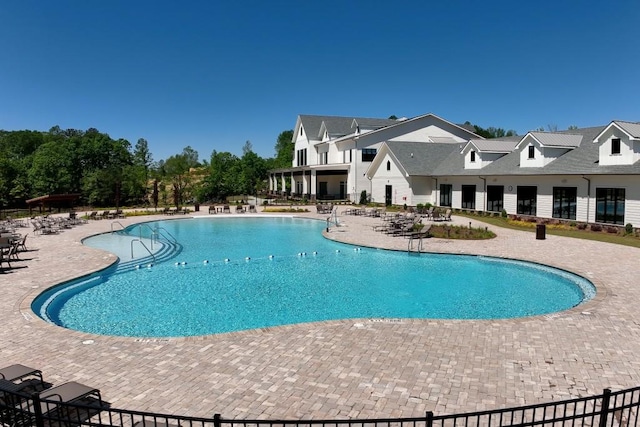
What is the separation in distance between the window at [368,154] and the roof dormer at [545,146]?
19.8m

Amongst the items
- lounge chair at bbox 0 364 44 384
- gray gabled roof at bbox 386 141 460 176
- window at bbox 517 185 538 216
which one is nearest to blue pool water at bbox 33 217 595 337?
lounge chair at bbox 0 364 44 384

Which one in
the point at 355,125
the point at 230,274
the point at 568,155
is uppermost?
the point at 355,125

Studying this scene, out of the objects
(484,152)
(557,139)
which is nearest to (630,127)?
(557,139)

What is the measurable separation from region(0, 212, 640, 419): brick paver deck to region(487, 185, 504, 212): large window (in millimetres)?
21881

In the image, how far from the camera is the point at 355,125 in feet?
173

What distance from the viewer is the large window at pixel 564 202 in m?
26.1

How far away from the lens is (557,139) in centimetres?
2909

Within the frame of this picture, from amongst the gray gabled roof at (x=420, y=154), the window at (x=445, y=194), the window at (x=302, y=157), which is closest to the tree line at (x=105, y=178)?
the window at (x=302, y=157)

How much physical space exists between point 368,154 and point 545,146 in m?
21.7

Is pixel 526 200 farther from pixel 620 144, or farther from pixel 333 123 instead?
pixel 333 123

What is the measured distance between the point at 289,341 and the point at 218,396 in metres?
2.39

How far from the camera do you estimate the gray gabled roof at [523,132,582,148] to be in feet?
94.1

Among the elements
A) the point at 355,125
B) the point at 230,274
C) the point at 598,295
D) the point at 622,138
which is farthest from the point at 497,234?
the point at 355,125

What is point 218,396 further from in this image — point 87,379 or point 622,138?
point 622,138
